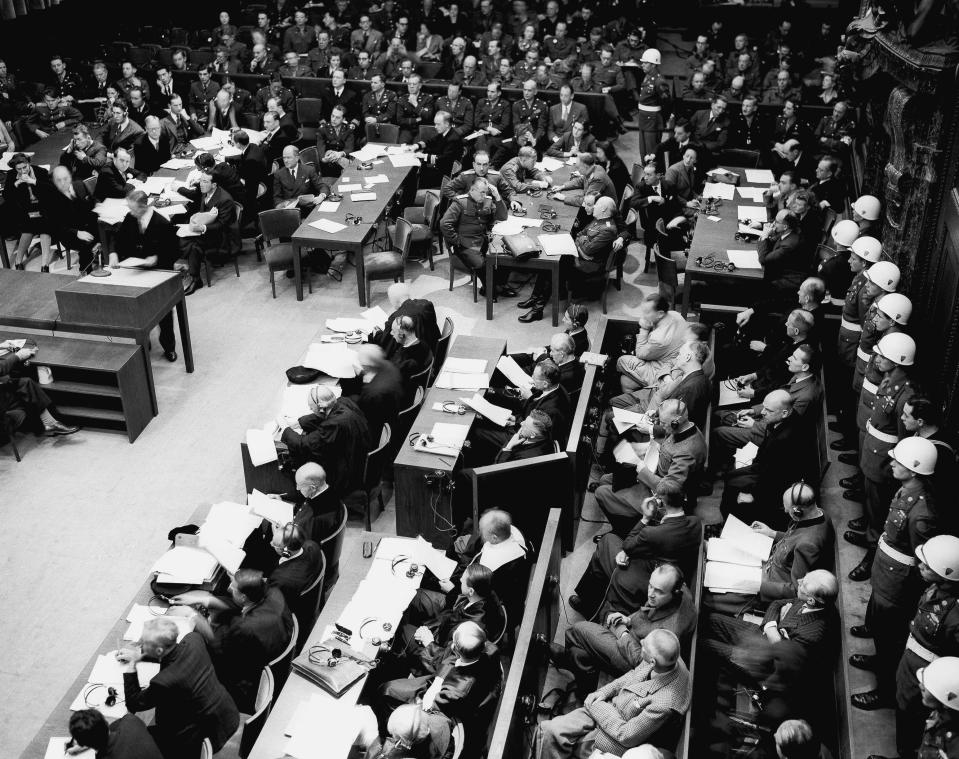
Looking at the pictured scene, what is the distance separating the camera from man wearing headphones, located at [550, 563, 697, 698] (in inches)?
223

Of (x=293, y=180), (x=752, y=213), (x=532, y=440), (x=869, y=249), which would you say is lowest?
(x=532, y=440)

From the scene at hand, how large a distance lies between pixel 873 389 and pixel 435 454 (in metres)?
3.17

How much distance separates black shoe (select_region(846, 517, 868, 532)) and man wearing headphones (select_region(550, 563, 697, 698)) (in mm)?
2128

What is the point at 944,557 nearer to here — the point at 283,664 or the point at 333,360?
the point at 283,664

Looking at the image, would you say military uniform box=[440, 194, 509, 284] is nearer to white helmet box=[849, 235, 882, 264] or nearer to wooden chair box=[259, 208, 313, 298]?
wooden chair box=[259, 208, 313, 298]

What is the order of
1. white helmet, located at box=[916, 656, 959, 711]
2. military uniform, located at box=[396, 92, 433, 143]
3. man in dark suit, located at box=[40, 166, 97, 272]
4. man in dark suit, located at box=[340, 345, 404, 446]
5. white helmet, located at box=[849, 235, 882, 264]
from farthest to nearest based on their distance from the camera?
military uniform, located at box=[396, 92, 433, 143], man in dark suit, located at box=[40, 166, 97, 272], white helmet, located at box=[849, 235, 882, 264], man in dark suit, located at box=[340, 345, 404, 446], white helmet, located at box=[916, 656, 959, 711]

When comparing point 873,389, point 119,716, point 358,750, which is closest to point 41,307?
point 119,716

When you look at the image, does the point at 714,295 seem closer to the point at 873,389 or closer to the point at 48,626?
the point at 873,389

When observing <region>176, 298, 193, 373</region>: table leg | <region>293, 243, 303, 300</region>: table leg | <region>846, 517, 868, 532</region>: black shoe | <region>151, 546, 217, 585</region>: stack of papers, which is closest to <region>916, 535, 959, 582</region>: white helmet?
<region>846, 517, 868, 532</region>: black shoe

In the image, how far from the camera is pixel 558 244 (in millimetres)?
10445

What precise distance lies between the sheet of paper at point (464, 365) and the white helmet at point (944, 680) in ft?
14.5

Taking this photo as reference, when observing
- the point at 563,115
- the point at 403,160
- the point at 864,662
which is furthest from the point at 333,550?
the point at 563,115

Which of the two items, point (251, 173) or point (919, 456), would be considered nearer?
point (919, 456)

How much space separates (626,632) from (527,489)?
1.49 metres
